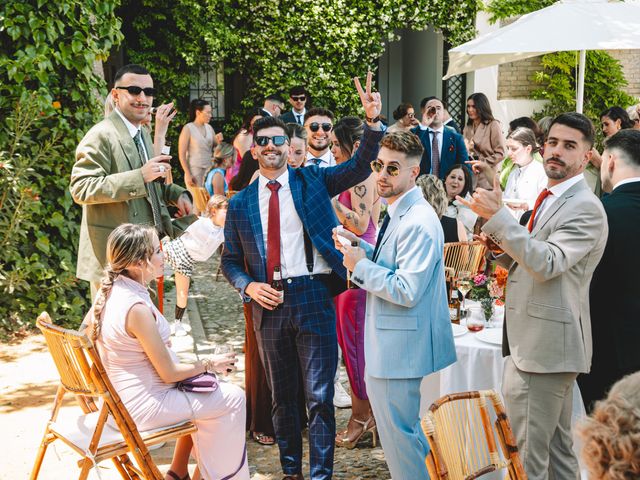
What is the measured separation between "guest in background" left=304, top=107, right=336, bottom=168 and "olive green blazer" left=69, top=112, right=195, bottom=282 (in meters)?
1.50

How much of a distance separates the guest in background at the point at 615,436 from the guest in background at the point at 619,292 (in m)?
2.07

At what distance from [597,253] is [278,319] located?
68.5 inches

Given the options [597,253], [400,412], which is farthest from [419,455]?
[597,253]

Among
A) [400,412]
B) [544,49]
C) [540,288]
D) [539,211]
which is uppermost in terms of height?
[544,49]

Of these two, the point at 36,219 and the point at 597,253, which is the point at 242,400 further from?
the point at 36,219

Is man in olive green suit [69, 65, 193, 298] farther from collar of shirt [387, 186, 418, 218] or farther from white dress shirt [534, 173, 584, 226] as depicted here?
white dress shirt [534, 173, 584, 226]

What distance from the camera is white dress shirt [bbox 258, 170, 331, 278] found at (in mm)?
4113

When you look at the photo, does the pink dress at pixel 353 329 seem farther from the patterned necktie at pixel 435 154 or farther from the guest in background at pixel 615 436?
the patterned necktie at pixel 435 154

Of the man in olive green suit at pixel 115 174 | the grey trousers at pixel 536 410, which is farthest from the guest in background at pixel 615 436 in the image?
the man in olive green suit at pixel 115 174

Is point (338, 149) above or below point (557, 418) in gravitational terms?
above

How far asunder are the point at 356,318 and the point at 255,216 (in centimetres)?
127

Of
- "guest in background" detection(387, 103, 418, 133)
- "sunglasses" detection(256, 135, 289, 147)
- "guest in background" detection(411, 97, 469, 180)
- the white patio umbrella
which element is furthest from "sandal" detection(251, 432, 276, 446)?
"guest in background" detection(387, 103, 418, 133)

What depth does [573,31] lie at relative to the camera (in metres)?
7.27

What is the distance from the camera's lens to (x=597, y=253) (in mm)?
3209
